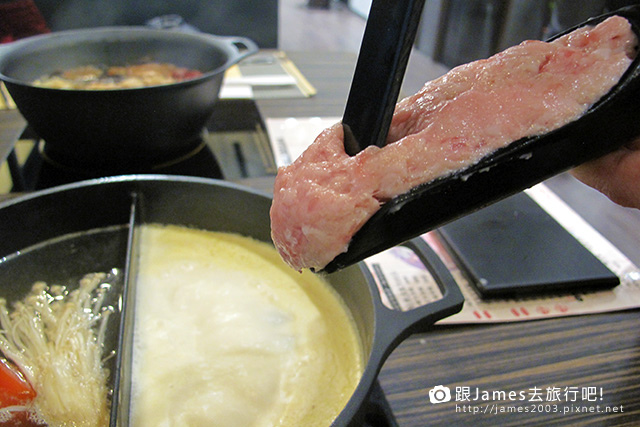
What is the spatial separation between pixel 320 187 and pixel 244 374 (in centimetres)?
45

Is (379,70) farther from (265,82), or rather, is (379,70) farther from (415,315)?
(265,82)

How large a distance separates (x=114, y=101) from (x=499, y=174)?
1.08 m

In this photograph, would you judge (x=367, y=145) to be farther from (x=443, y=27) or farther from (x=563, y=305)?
(x=443, y=27)

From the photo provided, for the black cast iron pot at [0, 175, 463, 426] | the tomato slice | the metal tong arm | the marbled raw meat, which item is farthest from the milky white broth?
the metal tong arm

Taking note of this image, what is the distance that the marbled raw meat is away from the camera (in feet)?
1.81

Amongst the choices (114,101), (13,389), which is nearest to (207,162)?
(114,101)

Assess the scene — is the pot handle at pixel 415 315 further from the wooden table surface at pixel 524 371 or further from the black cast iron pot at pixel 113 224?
the wooden table surface at pixel 524 371

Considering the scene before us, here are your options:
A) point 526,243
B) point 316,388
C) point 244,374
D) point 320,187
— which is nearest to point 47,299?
point 244,374

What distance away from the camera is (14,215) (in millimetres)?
987

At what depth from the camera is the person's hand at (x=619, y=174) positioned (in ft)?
2.41

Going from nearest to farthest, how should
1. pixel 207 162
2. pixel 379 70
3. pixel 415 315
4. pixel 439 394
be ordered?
pixel 379 70, pixel 415 315, pixel 439 394, pixel 207 162

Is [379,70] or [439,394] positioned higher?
[379,70]

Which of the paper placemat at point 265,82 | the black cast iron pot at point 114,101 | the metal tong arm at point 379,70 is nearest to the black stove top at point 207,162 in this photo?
the black cast iron pot at point 114,101

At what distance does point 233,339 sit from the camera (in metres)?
0.92
